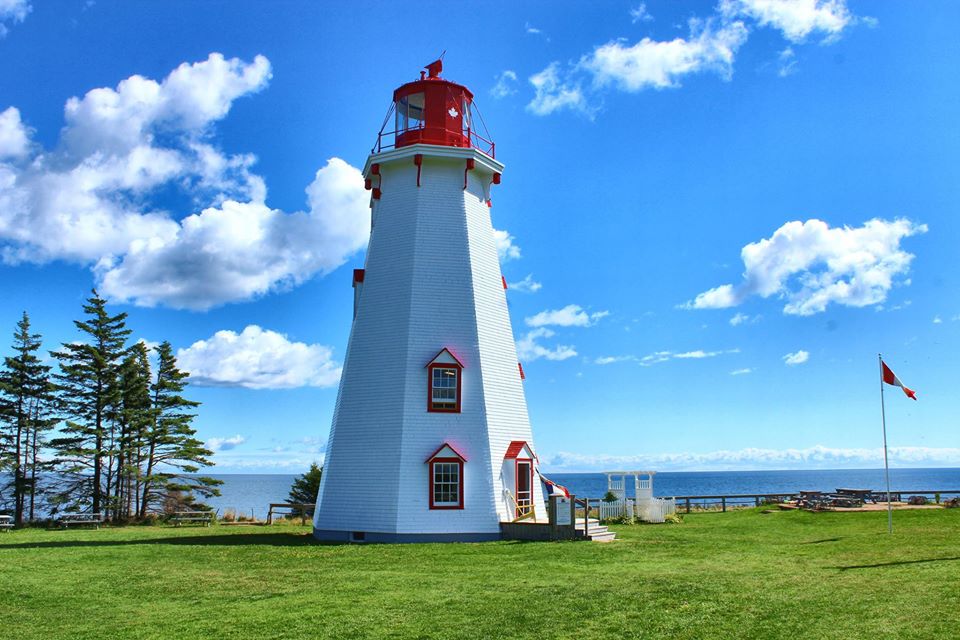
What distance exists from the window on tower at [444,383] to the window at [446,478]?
1124mm

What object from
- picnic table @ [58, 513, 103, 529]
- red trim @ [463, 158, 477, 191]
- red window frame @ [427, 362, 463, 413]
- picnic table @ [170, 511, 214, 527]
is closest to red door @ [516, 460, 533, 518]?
red window frame @ [427, 362, 463, 413]

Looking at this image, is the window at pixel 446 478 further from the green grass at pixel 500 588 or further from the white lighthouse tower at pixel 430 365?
the green grass at pixel 500 588

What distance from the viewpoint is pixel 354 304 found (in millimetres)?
25828

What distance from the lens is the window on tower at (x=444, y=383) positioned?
22.3 m

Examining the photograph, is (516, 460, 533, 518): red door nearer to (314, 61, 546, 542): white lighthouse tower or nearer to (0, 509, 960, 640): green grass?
(314, 61, 546, 542): white lighthouse tower

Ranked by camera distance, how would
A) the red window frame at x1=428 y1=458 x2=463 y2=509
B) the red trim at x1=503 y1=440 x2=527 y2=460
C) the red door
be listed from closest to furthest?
the red window frame at x1=428 y1=458 x2=463 y2=509
the red trim at x1=503 y1=440 x2=527 y2=460
the red door

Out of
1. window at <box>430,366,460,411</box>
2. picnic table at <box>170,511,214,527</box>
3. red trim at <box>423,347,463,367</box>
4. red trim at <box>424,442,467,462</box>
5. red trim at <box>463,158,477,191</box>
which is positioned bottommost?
picnic table at <box>170,511,214,527</box>

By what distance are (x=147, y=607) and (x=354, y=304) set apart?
1436 centimetres

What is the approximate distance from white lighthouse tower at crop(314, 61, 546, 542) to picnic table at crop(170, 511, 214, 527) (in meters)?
10.5

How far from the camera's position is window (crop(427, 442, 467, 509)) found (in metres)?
21.6

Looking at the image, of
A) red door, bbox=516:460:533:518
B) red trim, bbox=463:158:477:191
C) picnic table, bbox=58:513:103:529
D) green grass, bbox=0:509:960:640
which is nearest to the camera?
green grass, bbox=0:509:960:640

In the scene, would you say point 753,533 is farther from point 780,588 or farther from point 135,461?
point 135,461

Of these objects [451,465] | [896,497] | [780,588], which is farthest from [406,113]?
[896,497]

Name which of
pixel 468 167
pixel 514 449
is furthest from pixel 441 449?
pixel 468 167
